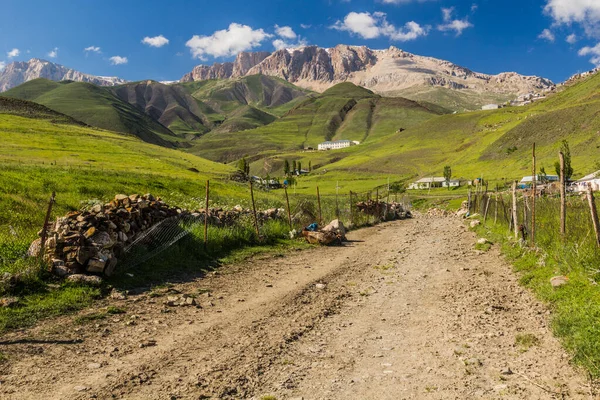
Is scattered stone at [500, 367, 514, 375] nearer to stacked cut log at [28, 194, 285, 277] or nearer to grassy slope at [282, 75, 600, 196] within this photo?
stacked cut log at [28, 194, 285, 277]

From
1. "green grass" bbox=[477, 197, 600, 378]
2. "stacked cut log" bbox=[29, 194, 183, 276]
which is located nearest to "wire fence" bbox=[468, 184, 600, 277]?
"green grass" bbox=[477, 197, 600, 378]

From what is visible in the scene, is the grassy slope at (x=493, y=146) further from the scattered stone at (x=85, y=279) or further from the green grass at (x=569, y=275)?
the scattered stone at (x=85, y=279)

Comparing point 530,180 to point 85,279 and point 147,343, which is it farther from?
point 147,343

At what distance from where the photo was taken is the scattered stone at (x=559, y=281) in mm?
8992

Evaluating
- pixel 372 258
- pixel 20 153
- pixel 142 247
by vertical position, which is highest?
pixel 20 153

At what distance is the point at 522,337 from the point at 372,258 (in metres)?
9.75

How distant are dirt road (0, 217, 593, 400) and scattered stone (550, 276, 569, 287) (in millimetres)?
662

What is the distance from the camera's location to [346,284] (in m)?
12.2

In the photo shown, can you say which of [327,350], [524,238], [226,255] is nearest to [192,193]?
[226,255]

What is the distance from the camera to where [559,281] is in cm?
911

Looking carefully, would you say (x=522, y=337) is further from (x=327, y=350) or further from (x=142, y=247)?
(x=142, y=247)

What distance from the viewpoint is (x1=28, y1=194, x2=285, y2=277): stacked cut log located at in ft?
33.6

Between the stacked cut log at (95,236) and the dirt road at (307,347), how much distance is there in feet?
5.62

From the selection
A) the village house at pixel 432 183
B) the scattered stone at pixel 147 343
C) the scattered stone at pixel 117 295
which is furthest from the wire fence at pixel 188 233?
the village house at pixel 432 183
